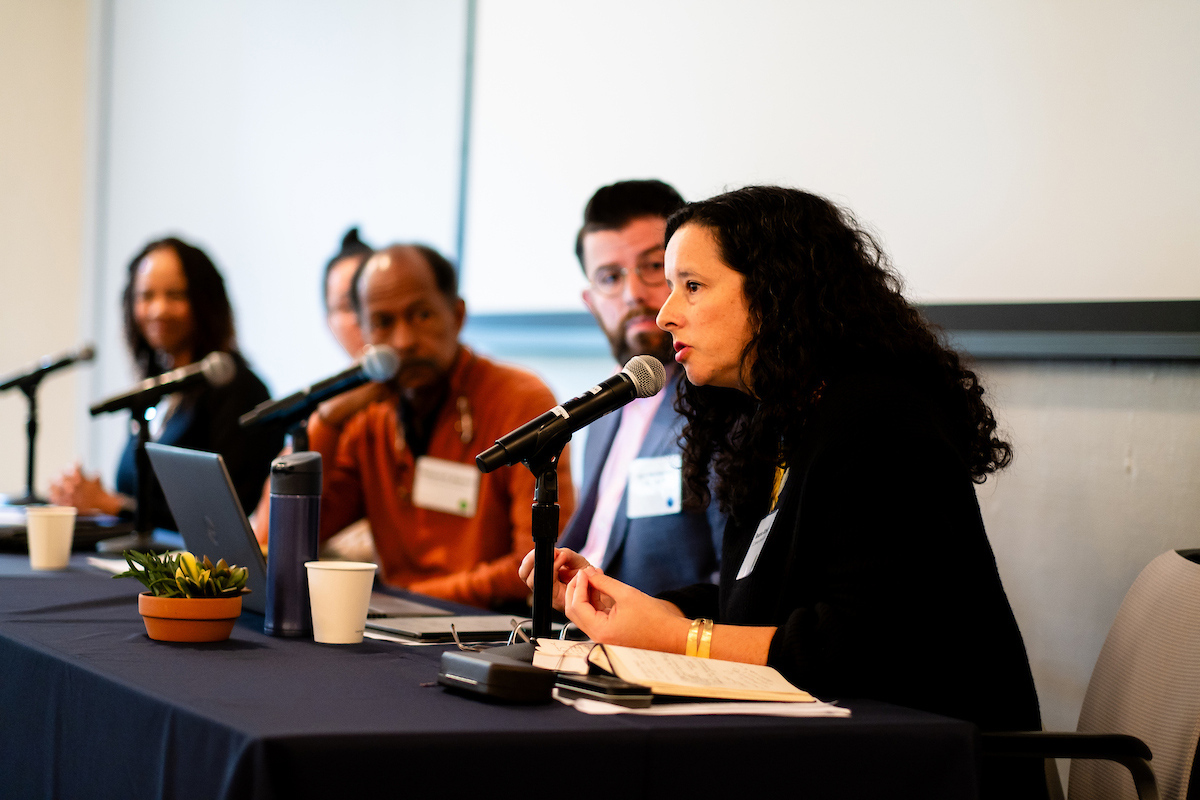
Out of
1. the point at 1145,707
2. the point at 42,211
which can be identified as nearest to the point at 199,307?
the point at 42,211

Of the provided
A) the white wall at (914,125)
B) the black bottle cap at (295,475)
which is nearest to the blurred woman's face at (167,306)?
the white wall at (914,125)

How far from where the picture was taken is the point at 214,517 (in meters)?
1.60

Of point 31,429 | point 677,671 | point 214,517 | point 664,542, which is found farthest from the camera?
point 31,429

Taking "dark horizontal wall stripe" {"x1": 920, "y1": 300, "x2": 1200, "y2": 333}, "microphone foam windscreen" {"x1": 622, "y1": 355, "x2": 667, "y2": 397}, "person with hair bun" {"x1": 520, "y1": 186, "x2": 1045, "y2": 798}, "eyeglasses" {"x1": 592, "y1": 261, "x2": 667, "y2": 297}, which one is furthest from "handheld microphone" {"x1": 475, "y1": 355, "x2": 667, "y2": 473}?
"eyeglasses" {"x1": 592, "y1": 261, "x2": 667, "y2": 297}

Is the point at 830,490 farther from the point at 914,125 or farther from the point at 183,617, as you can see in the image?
the point at 914,125

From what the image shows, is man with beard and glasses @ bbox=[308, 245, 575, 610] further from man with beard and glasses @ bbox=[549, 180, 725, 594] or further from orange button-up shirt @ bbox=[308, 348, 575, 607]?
man with beard and glasses @ bbox=[549, 180, 725, 594]

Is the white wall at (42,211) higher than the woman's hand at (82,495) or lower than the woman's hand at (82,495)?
higher

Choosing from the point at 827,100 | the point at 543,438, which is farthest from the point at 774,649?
the point at 827,100

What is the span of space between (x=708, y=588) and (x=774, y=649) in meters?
0.45

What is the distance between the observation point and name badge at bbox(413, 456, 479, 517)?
2549 mm

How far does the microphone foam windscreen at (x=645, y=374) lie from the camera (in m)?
1.32

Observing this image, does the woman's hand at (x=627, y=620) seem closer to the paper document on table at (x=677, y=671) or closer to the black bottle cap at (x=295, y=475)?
the paper document on table at (x=677, y=671)

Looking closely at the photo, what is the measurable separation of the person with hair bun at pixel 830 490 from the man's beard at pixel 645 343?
606 millimetres

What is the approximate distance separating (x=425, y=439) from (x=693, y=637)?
1.52m
